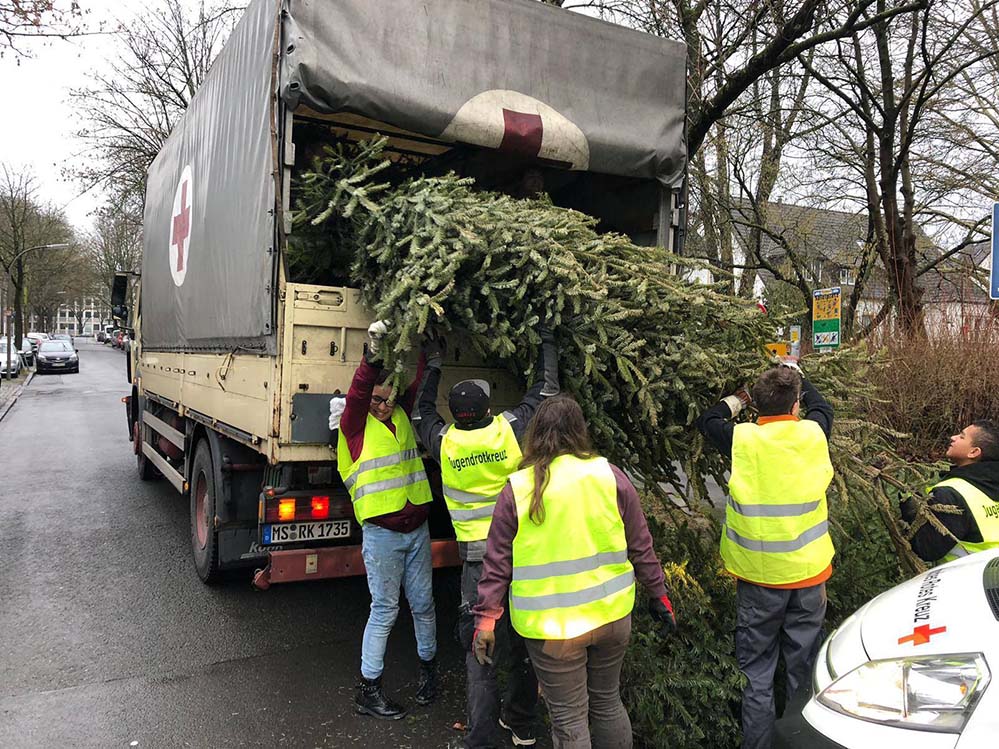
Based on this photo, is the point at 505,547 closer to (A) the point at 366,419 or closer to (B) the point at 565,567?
(B) the point at 565,567

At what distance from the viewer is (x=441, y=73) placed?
13.6ft

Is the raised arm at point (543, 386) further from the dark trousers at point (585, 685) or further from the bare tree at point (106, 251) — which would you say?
the bare tree at point (106, 251)

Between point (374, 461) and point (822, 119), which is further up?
point (822, 119)

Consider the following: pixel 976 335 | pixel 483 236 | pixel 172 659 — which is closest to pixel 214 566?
pixel 172 659

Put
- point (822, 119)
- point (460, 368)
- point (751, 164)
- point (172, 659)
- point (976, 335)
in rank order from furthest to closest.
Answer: point (751, 164)
point (822, 119)
point (976, 335)
point (172, 659)
point (460, 368)

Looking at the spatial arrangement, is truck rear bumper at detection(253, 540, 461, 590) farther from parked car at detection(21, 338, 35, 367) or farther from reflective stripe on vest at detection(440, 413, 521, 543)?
parked car at detection(21, 338, 35, 367)

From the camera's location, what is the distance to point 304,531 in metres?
4.18

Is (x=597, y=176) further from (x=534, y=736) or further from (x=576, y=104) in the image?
(x=534, y=736)

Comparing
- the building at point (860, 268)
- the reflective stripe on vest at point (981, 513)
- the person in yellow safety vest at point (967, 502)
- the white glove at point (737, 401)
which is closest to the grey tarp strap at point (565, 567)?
the white glove at point (737, 401)

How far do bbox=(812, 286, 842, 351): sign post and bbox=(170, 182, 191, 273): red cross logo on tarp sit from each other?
258 inches

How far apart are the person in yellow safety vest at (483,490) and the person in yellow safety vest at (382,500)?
293mm

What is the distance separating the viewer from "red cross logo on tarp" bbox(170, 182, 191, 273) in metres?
6.20

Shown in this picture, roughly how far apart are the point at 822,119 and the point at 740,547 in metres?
11.5

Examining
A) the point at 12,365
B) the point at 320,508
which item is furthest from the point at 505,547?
the point at 12,365
